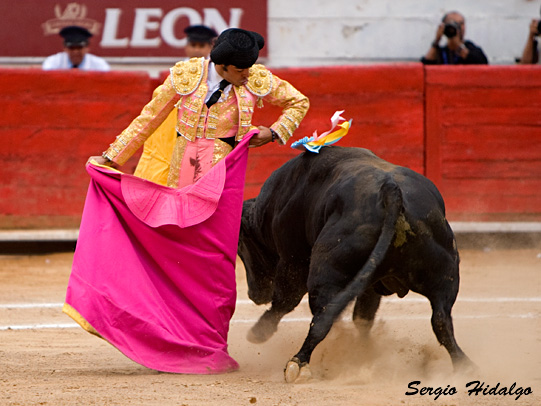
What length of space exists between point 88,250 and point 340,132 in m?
1.14

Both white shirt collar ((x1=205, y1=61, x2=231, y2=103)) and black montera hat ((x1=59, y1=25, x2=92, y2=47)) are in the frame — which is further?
black montera hat ((x1=59, y1=25, x2=92, y2=47))

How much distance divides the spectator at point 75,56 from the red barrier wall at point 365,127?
38 centimetres

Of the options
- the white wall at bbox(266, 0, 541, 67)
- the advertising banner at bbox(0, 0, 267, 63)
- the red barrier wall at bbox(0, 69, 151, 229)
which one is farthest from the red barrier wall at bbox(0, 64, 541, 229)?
the advertising banner at bbox(0, 0, 267, 63)

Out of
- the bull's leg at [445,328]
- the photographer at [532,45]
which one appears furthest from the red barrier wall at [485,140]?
the bull's leg at [445,328]

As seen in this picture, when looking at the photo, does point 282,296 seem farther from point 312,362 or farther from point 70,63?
point 70,63

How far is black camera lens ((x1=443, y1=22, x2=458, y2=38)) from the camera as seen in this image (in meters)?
7.09

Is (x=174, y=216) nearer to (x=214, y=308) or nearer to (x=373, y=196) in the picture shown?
(x=214, y=308)

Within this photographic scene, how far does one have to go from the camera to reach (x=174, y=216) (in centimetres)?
354

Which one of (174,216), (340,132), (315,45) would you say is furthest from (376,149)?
(174,216)

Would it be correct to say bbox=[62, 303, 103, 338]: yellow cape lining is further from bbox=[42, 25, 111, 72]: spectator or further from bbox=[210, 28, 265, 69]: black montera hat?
bbox=[42, 25, 111, 72]: spectator

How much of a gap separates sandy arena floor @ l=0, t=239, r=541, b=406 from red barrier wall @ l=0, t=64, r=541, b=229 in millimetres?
1415

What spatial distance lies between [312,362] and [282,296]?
364 mm

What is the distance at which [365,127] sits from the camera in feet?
22.6

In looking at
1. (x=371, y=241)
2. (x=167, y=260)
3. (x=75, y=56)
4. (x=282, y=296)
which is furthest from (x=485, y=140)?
(x=371, y=241)
